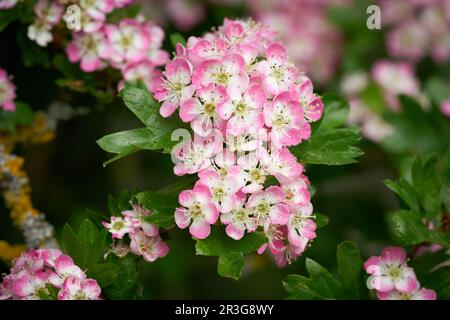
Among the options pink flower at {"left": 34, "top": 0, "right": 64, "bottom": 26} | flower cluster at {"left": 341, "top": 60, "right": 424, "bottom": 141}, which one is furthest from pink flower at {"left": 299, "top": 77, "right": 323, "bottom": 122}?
flower cluster at {"left": 341, "top": 60, "right": 424, "bottom": 141}

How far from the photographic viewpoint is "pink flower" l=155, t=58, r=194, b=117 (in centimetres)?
144


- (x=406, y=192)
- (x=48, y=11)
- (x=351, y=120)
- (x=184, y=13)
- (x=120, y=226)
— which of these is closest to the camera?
(x=120, y=226)

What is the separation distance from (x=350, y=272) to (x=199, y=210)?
16.8 inches

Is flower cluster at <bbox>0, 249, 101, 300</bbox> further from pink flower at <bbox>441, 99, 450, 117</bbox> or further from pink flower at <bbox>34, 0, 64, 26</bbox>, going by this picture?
pink flower at <bbox>441, 99, 450, 117</bbox>

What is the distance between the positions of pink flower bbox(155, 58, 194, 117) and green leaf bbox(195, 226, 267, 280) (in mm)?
287

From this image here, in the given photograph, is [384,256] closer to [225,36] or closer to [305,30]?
[225,36]

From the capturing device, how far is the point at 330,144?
5.14 feet

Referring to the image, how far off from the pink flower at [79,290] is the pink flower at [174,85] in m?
0.40

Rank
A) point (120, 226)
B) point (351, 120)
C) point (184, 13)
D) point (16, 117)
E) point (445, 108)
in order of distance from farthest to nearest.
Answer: point (184, 13) → point (351, 120) → point (445, 108) → point (16, 117) → point (120, 226)

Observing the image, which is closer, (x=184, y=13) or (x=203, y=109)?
(x=203, y=109)

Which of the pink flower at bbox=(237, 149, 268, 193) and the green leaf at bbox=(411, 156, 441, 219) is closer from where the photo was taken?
the pink flower at bbox=(237, 149, 268, 193)

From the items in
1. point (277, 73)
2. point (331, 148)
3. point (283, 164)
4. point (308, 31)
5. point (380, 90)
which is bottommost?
point (283, 164)

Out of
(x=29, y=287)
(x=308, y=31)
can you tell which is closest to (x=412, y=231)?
(x=29, y=287)

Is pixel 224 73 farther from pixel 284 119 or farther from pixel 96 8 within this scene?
pixel 96 8
